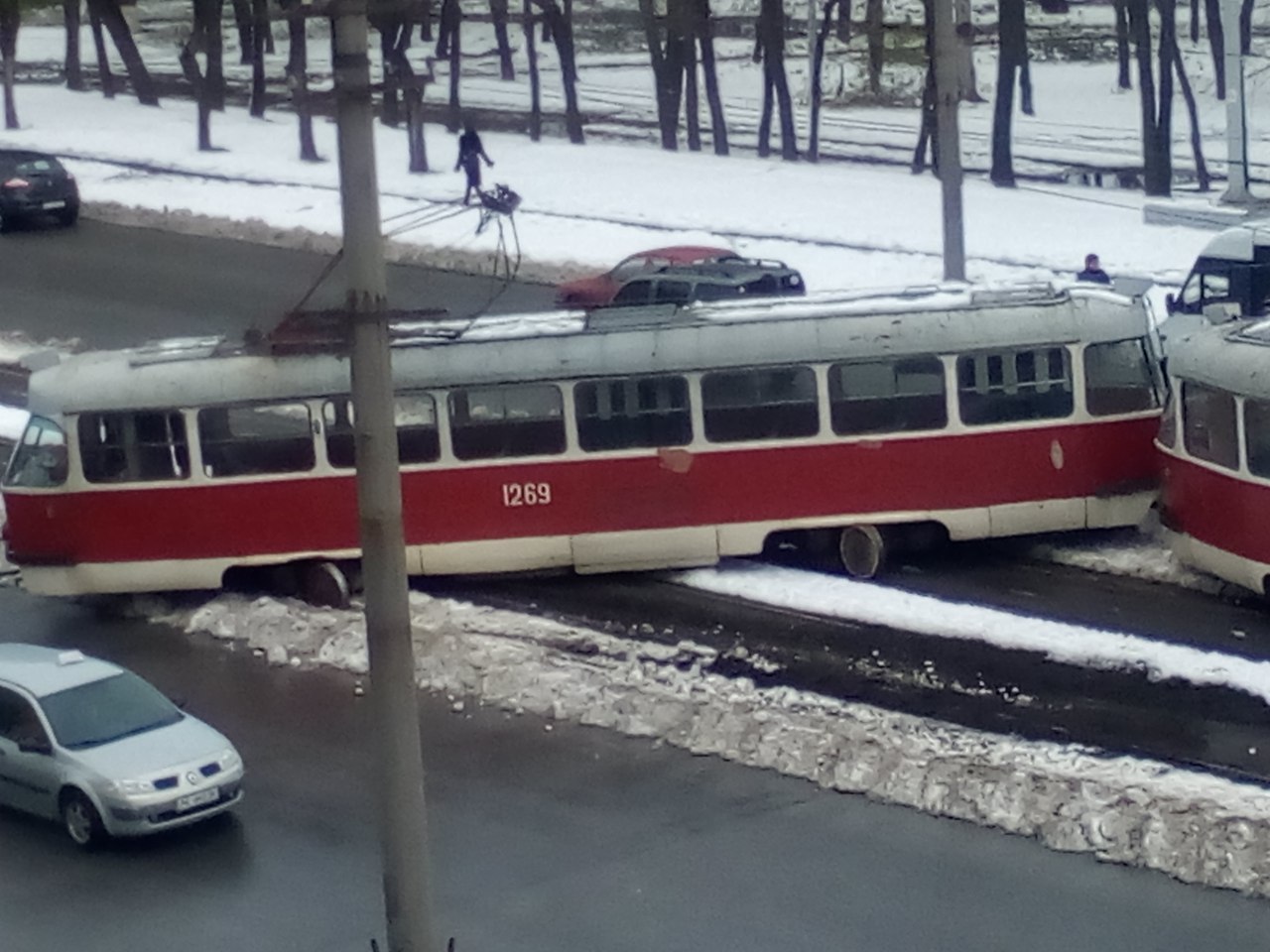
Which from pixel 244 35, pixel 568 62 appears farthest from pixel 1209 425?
pixel 244 35

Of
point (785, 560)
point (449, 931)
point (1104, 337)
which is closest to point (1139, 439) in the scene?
point (1104, 337)

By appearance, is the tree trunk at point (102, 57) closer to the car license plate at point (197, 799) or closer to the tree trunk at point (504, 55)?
the tree trunk at point (504, 55)

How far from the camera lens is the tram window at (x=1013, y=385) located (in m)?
18.9

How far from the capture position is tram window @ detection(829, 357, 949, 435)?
18.9 m

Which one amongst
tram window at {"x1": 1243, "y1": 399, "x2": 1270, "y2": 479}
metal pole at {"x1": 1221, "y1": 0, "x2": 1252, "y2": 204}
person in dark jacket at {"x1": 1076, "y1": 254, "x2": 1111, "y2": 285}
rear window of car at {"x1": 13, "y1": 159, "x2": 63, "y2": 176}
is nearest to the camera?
tram window at {"x1": 1243, "y1": 399, "x2": 1270, "y2": 479}

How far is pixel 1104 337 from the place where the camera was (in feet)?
62.2

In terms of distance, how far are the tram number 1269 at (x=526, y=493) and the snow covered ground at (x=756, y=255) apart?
115cm

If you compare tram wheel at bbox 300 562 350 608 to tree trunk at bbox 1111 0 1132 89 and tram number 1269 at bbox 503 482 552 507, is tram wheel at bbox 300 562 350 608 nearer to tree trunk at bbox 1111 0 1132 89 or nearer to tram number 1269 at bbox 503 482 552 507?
tram number 1269 at bbox 503 482 552 507

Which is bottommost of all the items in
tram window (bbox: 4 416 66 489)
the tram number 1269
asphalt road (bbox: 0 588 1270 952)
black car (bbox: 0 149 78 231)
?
asphalt road (bbox: 0 588 1270 952)

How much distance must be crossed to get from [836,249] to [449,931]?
21.3 metres

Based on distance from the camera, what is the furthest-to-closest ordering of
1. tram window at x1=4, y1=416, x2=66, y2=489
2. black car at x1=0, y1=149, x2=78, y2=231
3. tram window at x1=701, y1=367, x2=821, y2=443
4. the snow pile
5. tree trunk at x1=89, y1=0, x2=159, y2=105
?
tree trunk at x1=89, y1=0, x2=159, y2=105 < black car at x1=0, y1=149, x2=78, y2=231 < tram window at x1=4, y1=416, x2=66, y2=489 < tram window at x1=701, y1=367, x2=821, y2=443 < the snow pile

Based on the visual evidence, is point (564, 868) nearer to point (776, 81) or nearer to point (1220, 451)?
point (1220, 451)

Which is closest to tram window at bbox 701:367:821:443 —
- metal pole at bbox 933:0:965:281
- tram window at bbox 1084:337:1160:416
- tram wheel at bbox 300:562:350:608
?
tram window at bbox 1084:337:1160:416

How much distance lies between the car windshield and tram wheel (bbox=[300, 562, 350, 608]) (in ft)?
13.4
